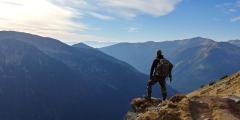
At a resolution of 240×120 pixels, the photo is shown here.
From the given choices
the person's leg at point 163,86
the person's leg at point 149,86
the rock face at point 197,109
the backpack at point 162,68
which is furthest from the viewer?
the person's leg at point 149,86

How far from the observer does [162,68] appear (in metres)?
26.8

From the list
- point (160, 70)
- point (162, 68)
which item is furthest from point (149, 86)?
point (162, 68)

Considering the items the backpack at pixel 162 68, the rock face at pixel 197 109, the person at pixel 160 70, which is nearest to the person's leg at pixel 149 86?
the person at pixel 160 70

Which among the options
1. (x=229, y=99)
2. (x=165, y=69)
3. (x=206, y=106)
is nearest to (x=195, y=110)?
(x=206, y=106)

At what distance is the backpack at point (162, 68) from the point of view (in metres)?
26.8

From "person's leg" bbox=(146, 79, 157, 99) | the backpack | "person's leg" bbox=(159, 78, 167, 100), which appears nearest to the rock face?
the backpack

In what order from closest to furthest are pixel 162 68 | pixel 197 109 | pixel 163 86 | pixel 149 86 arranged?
pixel 197 109, pixel 162 68, pixel 163 86, pixel 149 86

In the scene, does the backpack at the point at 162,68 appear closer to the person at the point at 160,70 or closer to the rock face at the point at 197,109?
the person at the point at 160,70

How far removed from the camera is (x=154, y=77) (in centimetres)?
2742

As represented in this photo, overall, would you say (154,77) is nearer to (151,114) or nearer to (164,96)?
(164,96)

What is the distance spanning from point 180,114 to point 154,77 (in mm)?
6065

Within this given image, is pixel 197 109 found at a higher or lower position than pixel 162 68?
lower

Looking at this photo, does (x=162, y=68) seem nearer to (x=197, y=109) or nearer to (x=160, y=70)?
(x=160, y=70)

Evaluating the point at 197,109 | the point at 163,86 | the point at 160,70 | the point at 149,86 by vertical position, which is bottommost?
the point at 197,109
